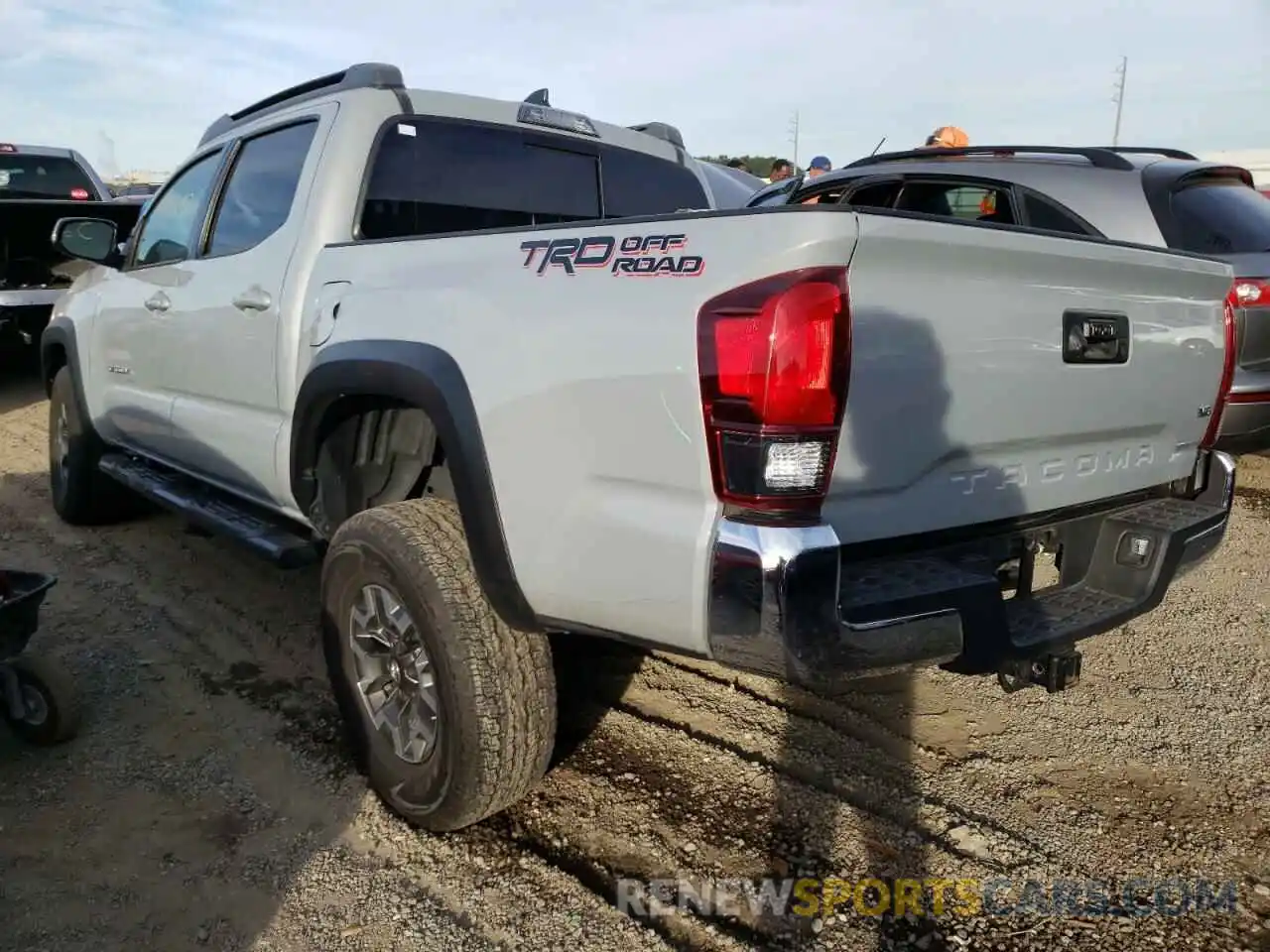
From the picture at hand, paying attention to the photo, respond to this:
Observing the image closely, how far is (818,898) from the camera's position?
2430 millimetres

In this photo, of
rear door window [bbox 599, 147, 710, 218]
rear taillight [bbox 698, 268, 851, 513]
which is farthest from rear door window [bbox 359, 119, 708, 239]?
rear taillight [bbox 698, 268, 851, 513]

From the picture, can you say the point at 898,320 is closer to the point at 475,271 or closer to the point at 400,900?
the point at 475,271

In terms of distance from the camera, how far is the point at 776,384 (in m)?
1.84

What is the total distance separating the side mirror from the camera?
439 cm

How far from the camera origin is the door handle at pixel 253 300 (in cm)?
325

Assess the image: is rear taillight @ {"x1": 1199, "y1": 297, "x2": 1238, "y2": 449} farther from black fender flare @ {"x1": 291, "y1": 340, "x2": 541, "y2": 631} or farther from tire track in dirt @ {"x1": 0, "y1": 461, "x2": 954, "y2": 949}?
black fender flare @ {"x1": 291, "y1": 340, "x2": 541, "y2": 631}

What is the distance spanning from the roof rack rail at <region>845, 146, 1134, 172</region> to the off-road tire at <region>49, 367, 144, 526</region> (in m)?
4.83

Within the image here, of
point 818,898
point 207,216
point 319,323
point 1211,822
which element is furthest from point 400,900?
point 207,216

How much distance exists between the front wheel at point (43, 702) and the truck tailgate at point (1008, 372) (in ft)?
8.28

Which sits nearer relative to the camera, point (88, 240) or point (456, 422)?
point (456, 422)

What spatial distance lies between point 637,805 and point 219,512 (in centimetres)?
196

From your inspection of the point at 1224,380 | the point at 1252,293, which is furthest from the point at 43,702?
the point at 1252,293

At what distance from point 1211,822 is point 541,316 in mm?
2316

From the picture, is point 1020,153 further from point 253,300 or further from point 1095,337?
point 253,300
